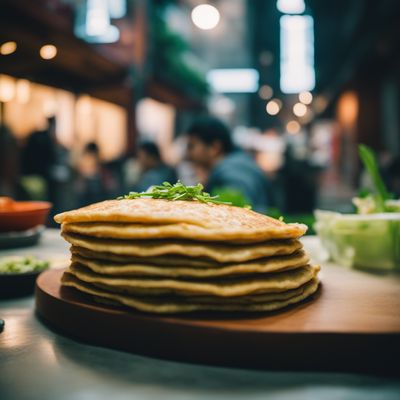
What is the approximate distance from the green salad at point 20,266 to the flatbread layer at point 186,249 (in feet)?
1.56

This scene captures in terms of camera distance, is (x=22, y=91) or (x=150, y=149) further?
(x=22, y=91)

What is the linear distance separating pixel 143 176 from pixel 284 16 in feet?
61.2

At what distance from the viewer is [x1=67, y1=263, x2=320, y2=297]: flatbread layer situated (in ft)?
3.18

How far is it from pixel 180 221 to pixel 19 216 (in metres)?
1.41

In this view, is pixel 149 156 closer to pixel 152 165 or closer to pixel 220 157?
pixel 152 165

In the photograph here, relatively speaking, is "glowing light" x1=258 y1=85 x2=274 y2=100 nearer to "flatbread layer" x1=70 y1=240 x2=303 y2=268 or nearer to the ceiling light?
the ceiling light

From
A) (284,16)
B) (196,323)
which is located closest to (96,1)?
(196,323)

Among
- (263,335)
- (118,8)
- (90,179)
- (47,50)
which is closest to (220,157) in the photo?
(47,50)

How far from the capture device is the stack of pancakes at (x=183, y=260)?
99 centimetres

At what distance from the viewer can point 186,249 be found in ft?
3.25

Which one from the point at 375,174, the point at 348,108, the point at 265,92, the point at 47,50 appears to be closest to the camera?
the point at 375,174

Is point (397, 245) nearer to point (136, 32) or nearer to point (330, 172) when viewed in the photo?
point (136, 32)

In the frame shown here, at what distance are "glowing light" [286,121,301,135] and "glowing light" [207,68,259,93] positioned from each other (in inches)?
477

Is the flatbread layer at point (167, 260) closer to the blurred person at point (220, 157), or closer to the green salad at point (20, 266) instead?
the green salad at point (20, 266)
